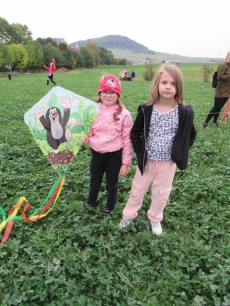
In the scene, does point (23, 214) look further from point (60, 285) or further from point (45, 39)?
point (45, 39)

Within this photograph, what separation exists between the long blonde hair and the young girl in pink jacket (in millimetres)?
368

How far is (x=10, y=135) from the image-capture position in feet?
19.4

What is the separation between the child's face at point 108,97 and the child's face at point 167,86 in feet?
1.73

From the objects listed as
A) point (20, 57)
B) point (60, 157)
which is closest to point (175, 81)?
point (60, 157)

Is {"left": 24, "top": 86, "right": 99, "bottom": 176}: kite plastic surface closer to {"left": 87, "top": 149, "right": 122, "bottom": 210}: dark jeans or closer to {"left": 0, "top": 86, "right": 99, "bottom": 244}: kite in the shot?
{"left": 0, "top": 86, "right": 99, "bottom": 244}: kite

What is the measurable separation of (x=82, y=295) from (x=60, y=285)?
0.77 ft

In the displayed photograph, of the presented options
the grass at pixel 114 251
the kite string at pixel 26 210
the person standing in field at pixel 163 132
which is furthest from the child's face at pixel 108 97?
the grass at pixel 114 251

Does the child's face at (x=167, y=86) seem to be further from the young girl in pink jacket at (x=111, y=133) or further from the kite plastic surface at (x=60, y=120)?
the kite plastic surface at (x=60, y=120)

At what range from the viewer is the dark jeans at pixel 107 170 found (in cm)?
281

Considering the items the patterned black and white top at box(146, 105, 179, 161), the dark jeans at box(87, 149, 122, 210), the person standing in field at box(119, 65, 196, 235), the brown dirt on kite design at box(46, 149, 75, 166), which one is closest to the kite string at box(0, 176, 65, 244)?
the brown dirt on kite design at box(46, 149, 75, 166)

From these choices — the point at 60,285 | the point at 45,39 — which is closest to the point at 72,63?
the point at 45,39

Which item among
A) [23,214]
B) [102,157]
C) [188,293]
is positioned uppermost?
[102,157]

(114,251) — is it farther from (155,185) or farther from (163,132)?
(163,132)

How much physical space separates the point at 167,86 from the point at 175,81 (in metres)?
0.09
